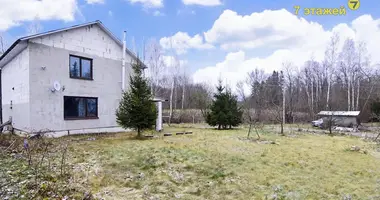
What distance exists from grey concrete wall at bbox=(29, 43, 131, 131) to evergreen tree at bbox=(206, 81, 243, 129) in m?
7.14

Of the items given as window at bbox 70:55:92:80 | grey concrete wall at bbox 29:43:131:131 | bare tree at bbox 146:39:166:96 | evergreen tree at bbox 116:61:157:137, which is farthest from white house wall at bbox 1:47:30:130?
bare tree at bbox 146:39:166:96

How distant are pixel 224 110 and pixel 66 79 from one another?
33.0 feet

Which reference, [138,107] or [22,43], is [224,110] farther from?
[22,43]

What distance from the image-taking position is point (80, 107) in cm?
1106

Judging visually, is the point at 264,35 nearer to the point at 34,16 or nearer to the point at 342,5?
the point at 342,5

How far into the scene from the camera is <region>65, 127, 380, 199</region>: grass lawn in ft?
13.8

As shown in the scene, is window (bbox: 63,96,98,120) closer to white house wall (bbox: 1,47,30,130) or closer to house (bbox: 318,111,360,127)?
white house wall (bbox: 1,47,30,130)

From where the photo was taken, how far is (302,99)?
29375mm

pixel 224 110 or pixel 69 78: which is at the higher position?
pixel 69 78

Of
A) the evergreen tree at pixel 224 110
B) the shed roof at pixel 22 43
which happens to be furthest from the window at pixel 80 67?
the evergreen tree at pixel 224 110

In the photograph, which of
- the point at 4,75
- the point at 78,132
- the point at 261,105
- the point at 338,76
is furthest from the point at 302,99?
the point at 4,75

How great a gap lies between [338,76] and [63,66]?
2963 cm

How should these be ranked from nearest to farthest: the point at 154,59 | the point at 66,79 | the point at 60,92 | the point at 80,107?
the point at 60,92, the point at 66,79, the point at 80,107, the point at 154,59

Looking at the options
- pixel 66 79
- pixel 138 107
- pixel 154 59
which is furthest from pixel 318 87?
pixel 66 79
